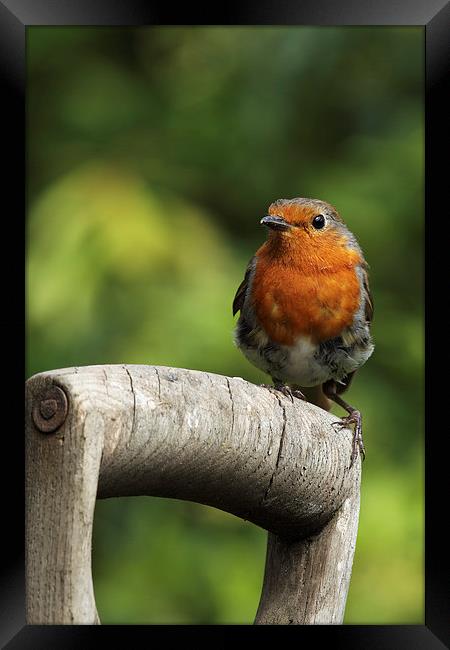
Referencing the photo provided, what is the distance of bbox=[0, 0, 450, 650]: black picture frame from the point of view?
214cm

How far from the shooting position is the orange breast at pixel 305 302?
367 cm

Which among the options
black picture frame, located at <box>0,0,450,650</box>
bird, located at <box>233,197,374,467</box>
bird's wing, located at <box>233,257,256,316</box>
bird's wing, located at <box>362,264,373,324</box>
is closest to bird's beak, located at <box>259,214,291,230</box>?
bird, located at <box>233,197,374,467</box>

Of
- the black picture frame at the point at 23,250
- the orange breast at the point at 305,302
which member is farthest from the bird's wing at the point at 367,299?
the black picture frame at the point at 23,250

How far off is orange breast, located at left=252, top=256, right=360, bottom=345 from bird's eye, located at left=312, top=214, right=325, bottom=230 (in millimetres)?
169

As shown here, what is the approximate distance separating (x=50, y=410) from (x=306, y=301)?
1.87 metres

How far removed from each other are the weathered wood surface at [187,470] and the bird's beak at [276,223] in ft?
3.59

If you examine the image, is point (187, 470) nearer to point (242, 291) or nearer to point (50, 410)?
point (50, 410)

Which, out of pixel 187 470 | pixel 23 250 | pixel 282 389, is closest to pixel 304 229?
pixel 282 389

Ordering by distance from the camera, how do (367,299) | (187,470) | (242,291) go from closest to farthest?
1. (187,470)
2. (367,299)
3. (242,291)

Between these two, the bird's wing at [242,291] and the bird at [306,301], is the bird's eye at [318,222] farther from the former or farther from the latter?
the bird's wing at [242,291]

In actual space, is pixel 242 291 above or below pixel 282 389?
above

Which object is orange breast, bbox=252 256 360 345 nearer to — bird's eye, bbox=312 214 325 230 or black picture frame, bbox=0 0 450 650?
bird's eye, bbox=312 214 325 230

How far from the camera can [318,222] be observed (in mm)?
3811

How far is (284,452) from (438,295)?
1.94 ft
